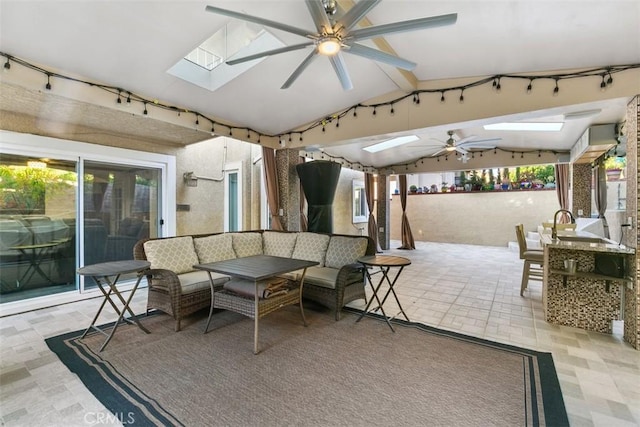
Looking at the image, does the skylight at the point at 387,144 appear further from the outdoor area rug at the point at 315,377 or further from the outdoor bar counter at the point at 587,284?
the outdoor area rug at the point at 315,377

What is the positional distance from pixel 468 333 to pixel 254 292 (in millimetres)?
2234

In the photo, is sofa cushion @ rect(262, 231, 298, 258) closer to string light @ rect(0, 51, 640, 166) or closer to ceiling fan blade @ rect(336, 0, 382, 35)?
string light @ rect(0, 51, 640, 166)

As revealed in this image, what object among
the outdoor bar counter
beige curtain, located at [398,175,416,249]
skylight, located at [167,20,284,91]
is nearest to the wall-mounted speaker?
the outdoor bar counter

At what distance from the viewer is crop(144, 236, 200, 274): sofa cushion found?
133 inches

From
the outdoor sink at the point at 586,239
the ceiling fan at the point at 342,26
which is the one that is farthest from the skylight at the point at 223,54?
the outdoor sink at the point at 586,239

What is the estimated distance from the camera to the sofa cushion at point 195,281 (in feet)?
10.3

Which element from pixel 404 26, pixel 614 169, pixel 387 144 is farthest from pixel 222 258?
pixel 614 169

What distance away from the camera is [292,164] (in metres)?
5.47

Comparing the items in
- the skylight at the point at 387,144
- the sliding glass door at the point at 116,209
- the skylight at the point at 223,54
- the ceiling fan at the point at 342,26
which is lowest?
the sliding glass door at the point at 116,209

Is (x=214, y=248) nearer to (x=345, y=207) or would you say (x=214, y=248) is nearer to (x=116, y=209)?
(x=116, y=209)

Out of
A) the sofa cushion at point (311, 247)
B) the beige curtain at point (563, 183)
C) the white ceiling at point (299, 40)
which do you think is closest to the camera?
the white ceiling at point (299, 40)

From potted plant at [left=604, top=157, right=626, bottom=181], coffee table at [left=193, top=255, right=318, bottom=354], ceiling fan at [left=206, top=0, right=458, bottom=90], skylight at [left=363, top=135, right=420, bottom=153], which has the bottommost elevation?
coffee table at [left=193, top=255, right=318, bottom=354]

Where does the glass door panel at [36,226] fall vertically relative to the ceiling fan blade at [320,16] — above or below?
below

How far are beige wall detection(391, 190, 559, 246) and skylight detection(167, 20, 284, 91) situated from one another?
904cm
